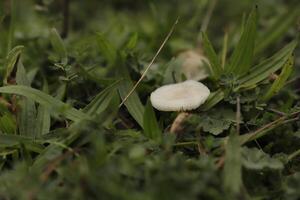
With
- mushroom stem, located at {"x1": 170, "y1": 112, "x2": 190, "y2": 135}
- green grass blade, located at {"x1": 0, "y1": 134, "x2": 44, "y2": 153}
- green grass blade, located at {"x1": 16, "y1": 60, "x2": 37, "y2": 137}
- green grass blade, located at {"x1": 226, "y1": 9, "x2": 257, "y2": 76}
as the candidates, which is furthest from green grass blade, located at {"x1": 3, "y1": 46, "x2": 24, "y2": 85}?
green grass blade, located at {"x1": 226, "y1": 9, "x2": 257, "y2": 76}

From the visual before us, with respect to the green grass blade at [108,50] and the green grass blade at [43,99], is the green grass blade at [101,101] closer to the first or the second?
the green grass blade at [43,99]

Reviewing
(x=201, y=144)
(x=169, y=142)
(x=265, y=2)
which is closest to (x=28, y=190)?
(x=169, y=142)

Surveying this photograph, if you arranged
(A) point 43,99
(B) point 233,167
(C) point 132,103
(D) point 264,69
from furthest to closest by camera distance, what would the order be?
(D) point 264,69 < (C) point 132,103 < (A) point 43,99 < (B) point 233,167

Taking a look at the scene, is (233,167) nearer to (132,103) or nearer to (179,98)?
(179,98)

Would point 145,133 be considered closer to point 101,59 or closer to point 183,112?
point 183,112

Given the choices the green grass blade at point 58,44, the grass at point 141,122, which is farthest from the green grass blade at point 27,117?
the green grass blade at point 58,44

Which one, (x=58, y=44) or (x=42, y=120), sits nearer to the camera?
(x=42, y=120)

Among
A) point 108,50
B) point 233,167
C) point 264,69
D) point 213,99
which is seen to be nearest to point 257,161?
point 233,167
